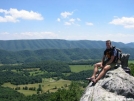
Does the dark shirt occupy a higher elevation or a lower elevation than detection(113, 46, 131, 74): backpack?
A: higher

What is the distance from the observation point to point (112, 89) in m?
14.7

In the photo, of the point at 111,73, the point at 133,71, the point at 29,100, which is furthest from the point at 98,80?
the point at 29,100

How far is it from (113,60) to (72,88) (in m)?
47.8

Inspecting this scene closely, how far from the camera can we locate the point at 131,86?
49.0 ft

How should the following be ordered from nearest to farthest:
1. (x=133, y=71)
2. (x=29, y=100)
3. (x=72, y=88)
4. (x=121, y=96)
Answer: (x=121, y=96) → (x=133, y=71) → (x=72, y=88) → (x=29, y=100)

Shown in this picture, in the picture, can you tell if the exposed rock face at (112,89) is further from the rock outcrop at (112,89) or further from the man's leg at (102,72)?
the man's leg at (102,72)

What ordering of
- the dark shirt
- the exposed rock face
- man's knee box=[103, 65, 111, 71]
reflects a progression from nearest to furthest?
the exposed rock face
man's knee box=[103, 65, 111, 71]
the dark shirt

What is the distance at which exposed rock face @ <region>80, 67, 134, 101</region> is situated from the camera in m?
14.1

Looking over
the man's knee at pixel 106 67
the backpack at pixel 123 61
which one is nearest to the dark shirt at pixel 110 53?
the backpack at pixel 123 61

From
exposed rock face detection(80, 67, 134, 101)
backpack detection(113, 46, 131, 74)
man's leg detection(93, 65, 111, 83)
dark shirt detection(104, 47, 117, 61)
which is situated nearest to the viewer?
exposed rock face detection(80, 67, 134, 101)

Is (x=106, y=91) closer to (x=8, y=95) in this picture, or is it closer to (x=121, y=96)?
(x=121, y=96)

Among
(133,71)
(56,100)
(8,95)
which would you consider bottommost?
(8,95)

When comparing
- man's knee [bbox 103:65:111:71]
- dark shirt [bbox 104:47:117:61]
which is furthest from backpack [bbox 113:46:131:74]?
man's knee [bbox 103:65:111:71]

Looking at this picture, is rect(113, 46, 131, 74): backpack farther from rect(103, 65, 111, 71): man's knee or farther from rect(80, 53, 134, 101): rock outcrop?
rect(80, 53, 134, 101): rock outcrop
